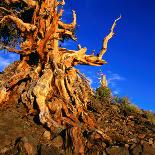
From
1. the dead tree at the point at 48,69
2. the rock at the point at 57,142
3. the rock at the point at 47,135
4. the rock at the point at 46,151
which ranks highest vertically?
the dead tree at the point at 48,69

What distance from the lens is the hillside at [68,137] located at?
15.0m

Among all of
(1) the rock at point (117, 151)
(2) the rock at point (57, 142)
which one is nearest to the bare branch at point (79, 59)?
(2) the rock at point (57, 142)

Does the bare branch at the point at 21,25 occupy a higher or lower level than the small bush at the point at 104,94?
higher

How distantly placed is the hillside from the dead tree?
43cm

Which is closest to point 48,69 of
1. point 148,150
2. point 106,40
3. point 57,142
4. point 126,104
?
point 106,40

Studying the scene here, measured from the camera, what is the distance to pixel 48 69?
20.1 meters

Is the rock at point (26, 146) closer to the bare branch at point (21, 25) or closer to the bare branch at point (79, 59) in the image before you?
the bare branch at point (79, 59)

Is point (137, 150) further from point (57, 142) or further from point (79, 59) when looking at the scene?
point (79, 59)

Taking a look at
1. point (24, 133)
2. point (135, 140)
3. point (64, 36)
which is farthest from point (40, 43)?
point (135, 140)

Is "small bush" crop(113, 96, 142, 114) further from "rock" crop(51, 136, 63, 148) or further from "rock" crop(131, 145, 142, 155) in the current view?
"rock" crop(51, 136, 63, 148)

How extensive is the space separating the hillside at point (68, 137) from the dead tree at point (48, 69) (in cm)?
43

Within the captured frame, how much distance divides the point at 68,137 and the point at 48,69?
5.40 m

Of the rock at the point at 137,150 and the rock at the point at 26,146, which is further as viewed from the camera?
the rock at the point at 137,150

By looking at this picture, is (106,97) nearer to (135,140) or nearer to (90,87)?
(90,87)
